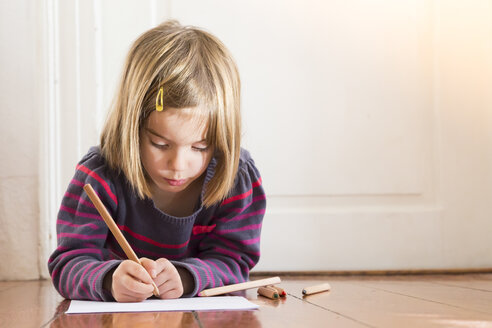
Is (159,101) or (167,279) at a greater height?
(159,101)

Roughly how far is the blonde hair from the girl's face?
0.04 feet

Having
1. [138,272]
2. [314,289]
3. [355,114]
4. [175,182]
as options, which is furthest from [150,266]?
[355,114]

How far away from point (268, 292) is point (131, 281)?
0.23 metres

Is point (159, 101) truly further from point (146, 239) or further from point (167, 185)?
point (146, 239)

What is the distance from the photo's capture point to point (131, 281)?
0.76m

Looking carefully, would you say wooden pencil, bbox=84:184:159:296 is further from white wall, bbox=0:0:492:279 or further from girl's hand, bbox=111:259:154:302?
white wall, bbox=0:0:492:279

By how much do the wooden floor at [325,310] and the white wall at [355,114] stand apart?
0.26 m

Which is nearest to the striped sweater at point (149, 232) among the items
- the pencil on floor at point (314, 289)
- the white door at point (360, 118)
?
the pencil on floor at point (314, 289)

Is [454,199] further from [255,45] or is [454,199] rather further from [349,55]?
[255,45]

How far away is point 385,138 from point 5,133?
0.79 meters

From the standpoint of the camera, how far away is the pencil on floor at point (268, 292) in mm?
892

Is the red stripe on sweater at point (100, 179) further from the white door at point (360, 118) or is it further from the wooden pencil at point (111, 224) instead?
the white door at point (360, 118)

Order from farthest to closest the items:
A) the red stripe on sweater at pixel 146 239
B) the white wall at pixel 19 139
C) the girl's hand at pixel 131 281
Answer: the white wall at pixel 19 139, the red stripe on sweater at pixel 146 239, the girl's hand at pixel 131 281

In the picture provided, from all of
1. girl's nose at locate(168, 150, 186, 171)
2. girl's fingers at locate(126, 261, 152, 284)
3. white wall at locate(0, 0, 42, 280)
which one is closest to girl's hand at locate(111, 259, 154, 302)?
girl's fingers at locate(126, 261, 152, 284)
